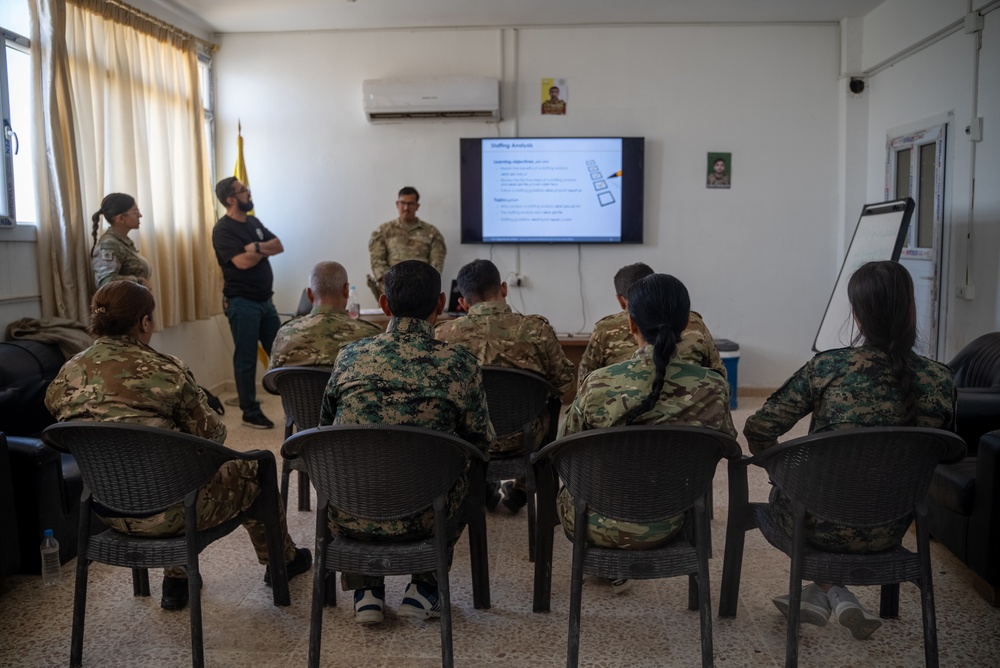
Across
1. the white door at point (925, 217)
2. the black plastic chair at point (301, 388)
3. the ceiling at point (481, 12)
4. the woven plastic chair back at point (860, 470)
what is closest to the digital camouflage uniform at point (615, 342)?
the woven plastic chair back at point (860, 470)

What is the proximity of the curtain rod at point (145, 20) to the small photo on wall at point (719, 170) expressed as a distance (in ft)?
12.9

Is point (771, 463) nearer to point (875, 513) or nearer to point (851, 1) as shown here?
point (875, 513)

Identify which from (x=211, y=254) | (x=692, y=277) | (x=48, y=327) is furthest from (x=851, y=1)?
(x=48, y=327)

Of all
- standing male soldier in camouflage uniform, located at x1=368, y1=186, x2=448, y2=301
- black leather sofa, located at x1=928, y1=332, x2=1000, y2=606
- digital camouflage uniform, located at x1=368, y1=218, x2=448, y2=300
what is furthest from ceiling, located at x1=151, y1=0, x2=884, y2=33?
black leather sofa, located at x1=928, y1=332, x2=1000, y2=606

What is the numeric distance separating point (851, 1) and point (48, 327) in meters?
5.32

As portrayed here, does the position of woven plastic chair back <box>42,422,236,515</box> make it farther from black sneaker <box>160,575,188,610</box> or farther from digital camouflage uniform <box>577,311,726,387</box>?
digital camouflage uniform <box>577,311,726,387</box>

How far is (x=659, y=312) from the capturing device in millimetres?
2137

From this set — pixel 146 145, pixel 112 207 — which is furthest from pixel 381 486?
pixel 146 145

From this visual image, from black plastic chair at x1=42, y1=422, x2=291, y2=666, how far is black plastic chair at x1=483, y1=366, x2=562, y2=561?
0.86 m

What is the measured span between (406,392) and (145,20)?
14.2ft

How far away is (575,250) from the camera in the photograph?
642cm

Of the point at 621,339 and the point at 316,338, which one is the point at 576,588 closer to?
the point at 621,339

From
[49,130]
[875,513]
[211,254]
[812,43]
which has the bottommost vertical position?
[875,513]

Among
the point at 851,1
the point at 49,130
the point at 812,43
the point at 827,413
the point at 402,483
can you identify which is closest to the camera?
the point at 402,483
